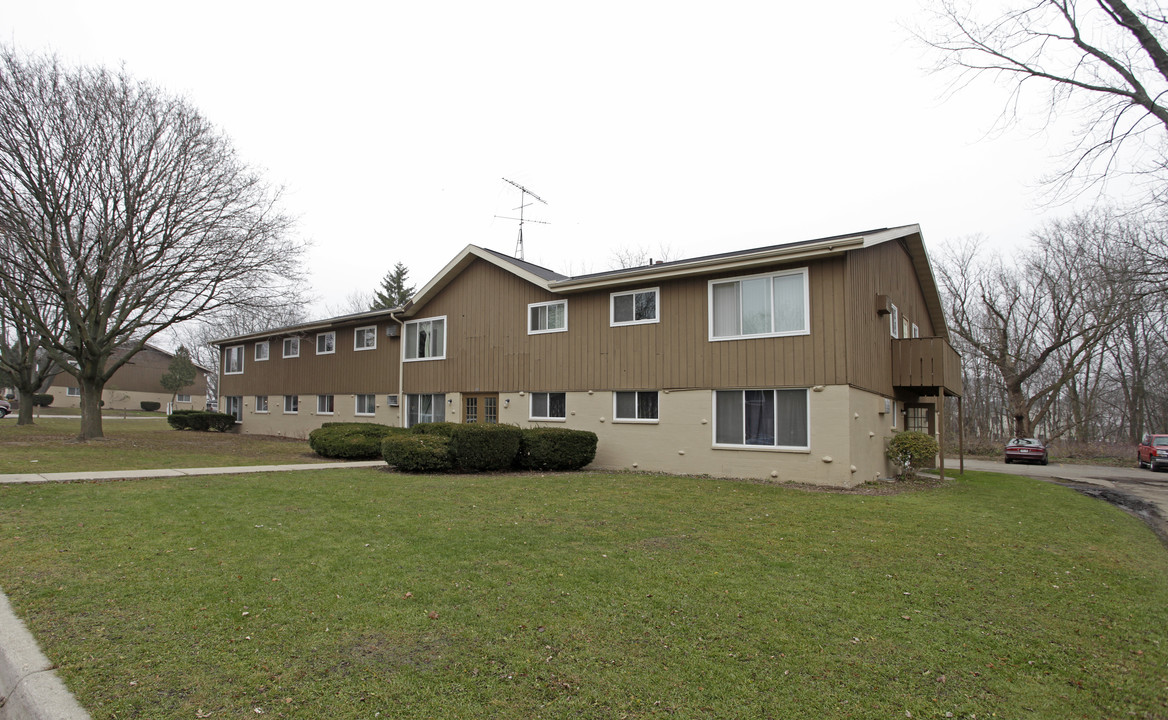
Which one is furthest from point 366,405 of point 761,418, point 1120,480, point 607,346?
point 1120,480

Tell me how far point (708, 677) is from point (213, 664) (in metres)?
2.97

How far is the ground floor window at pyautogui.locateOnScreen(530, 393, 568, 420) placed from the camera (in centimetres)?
1677

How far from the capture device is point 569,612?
4.54 metres

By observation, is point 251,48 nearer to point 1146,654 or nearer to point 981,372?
point 1146,654

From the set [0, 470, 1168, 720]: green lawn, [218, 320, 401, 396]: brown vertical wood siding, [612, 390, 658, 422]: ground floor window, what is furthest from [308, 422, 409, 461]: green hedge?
[0, 470, 1168, 720]: green lawn

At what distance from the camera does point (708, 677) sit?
3.55 m

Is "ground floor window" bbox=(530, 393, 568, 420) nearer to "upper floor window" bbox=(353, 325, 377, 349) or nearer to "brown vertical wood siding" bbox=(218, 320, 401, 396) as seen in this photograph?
"brown vertical wood siding" bbox=(218, 320, 401, 396)

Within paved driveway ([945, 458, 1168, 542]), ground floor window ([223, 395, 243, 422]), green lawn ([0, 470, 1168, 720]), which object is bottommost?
paved driveway ([945, 458, 1168, 542])

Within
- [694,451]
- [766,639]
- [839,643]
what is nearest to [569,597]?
[766,639]

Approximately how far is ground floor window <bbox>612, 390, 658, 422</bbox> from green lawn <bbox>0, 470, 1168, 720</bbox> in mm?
6368

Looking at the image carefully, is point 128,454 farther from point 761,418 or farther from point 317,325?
point 761,418

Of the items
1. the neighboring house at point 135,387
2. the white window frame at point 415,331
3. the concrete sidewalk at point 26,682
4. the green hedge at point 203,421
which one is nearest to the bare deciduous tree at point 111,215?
the white window frame at point 415,331

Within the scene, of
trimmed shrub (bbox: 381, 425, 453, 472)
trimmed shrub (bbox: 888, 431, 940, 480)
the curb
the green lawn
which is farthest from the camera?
trimmed shrub (bbox: 888, 431, 940, 480)

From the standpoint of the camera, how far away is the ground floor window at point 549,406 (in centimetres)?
1677
